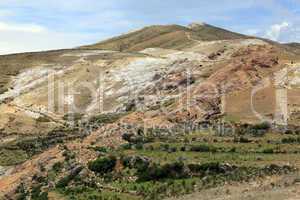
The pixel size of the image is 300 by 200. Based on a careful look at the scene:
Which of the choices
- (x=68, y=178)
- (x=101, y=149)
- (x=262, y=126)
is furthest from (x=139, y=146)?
(x=262, y=126)

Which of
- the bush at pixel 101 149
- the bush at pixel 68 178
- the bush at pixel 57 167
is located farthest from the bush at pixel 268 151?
the bush at pixel 57 167

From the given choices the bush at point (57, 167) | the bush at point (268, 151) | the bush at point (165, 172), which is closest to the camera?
the bush at point (165, 172)

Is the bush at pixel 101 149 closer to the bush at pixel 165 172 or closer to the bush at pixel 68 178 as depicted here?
the bush at pixel 68 178

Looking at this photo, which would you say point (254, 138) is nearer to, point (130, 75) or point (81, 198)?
point (81, 198)

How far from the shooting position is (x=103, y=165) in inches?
1829

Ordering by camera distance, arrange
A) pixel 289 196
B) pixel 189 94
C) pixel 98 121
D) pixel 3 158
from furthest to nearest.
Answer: pixel 98 121 < pixel 3 158 < pixel 189 94 < pixel 289 196

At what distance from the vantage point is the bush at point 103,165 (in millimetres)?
46375

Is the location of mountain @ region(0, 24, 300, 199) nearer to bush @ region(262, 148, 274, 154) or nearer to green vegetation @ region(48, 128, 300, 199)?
green vegetation @ region(48, 128, 300, 199)

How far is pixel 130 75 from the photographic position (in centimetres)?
13525

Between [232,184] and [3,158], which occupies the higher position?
[232,184]

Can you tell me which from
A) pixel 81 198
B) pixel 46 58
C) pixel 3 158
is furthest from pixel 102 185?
pixel 46 58

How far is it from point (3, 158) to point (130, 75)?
55138 mm

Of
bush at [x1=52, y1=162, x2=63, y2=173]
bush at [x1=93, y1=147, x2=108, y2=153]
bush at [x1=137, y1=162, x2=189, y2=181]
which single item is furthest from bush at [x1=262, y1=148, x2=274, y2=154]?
bush at [x1=52, y1=162, x2=63, y2=173]

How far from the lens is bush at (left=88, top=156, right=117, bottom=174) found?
4638 cm
